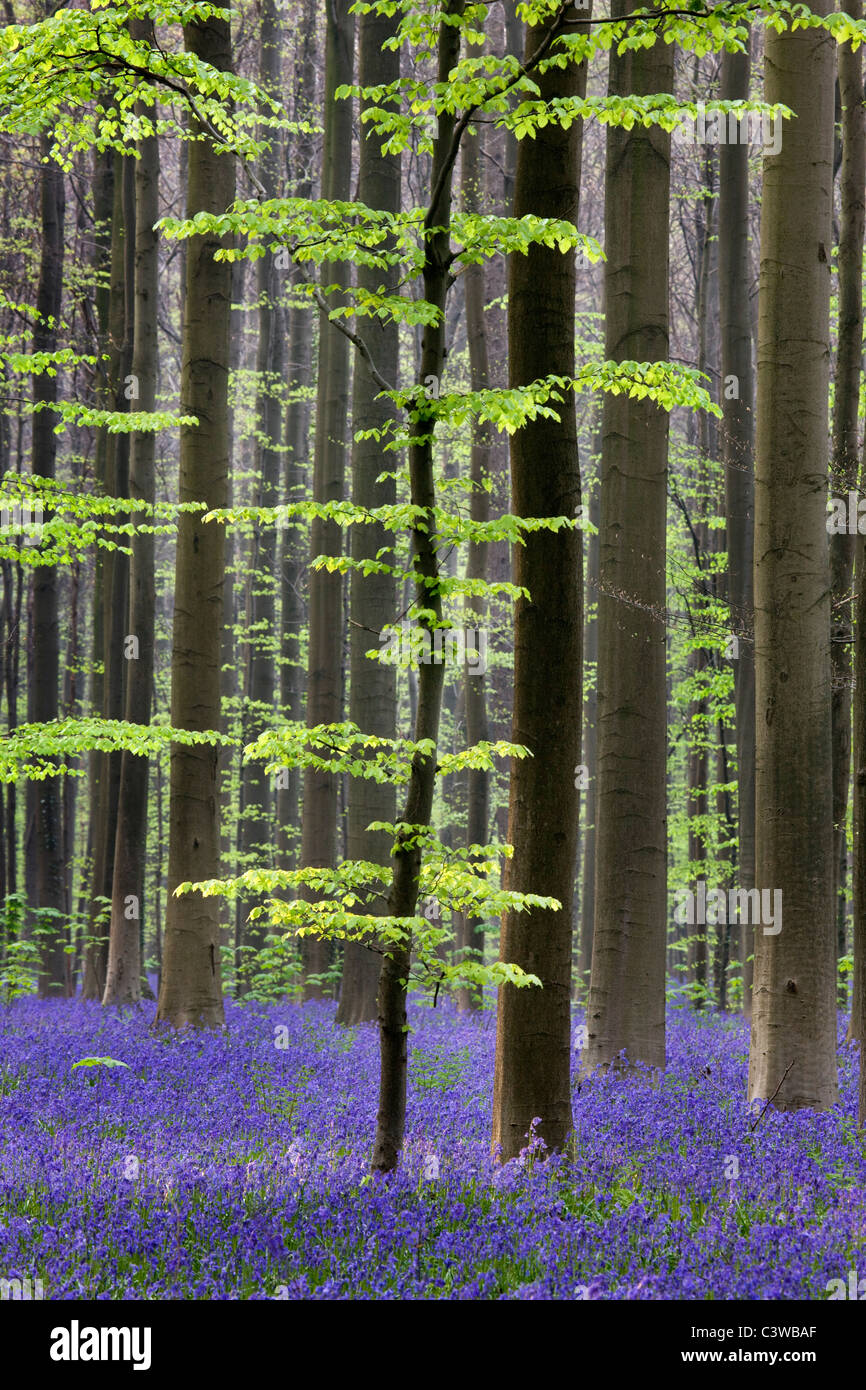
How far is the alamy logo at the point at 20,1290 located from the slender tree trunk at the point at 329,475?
11321 millimetres

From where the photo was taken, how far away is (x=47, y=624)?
18.1 meters

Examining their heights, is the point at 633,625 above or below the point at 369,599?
below

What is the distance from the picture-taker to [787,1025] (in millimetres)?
8117

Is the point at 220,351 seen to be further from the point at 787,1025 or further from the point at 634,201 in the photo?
the point at 787,1025

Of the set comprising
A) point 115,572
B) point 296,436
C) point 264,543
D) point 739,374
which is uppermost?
point 296,436

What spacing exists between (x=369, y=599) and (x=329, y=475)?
3.31 metres

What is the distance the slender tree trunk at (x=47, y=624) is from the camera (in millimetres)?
16875

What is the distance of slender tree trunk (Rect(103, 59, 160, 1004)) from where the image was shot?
14.9 metres

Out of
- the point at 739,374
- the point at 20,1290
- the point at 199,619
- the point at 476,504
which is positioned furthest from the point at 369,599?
the point at 20,1290
